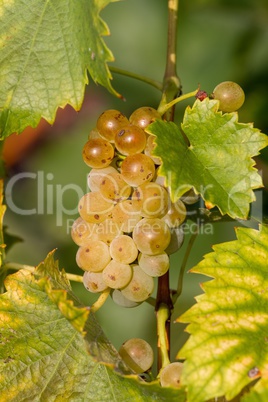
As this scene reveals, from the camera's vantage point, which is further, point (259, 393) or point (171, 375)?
point (171, 375)

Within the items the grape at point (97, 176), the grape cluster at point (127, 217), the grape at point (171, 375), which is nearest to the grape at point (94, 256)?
the grape cluster at point (127, 217)

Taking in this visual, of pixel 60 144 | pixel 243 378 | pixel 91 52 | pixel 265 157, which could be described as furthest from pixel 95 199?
pixel 60 144

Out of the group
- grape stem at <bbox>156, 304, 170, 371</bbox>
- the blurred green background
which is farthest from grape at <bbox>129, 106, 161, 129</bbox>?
the blurred green background

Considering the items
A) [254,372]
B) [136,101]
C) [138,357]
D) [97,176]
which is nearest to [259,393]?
[254,372]

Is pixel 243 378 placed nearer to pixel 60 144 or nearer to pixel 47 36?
pixel 47 36

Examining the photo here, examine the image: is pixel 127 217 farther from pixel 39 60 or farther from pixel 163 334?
pixel 39 60

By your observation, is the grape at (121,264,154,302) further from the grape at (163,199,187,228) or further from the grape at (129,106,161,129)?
the grape at (129,106,161,129)

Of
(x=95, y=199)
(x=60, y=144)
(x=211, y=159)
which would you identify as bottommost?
(x=60, y=144)
